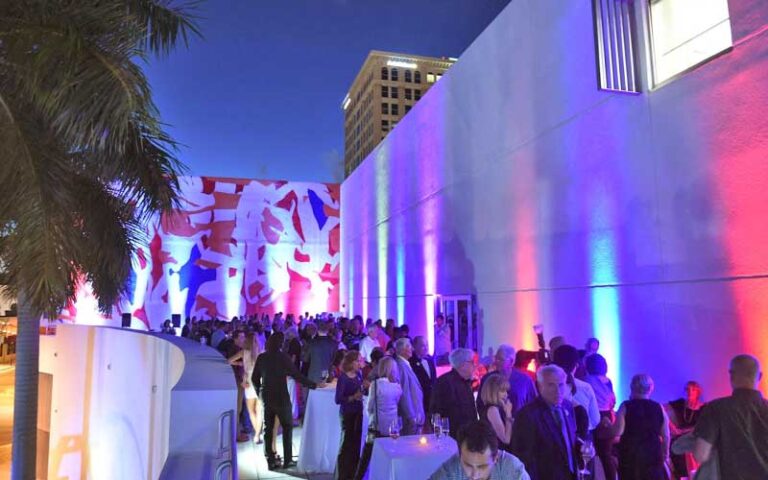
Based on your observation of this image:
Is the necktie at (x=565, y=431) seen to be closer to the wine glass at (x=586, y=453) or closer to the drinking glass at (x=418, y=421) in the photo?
the wine glass at (x=586, y=453)

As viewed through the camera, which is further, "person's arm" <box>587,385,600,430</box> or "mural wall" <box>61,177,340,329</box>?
"mural wall" <box>61,177,340,329</box>

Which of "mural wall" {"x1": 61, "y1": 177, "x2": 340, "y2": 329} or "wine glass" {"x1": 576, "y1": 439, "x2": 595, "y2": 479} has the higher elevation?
"mural wall" {"x1": 61, "y1": 177, "x2": 340, "y2": 329}

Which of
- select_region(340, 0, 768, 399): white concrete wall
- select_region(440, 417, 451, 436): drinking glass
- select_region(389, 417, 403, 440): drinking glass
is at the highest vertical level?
select_region(340, 0, 768, 399): white concrete wall

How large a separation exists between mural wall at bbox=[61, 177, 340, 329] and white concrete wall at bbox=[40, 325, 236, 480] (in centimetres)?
704

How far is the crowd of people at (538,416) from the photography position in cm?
316

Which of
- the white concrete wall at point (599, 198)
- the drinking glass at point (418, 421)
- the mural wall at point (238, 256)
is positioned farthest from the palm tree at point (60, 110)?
the mural wall at point (238, 256)

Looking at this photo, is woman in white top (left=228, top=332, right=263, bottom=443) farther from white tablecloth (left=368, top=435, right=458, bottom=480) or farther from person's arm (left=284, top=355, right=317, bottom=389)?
white tablecloth (left=368, top=435, right=458, bottom=480)

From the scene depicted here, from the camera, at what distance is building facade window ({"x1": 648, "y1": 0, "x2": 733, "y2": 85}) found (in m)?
5.90

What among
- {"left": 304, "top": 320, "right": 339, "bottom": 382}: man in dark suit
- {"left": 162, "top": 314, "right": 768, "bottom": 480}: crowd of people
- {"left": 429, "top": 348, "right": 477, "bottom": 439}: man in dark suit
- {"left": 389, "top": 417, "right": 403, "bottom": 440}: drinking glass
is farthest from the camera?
{"left": 304, "top": 320, "right": 339, "bottom": 382}: man in dark suit

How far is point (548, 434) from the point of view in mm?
3277

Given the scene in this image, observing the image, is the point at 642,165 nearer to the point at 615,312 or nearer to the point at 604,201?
the point at 604,201

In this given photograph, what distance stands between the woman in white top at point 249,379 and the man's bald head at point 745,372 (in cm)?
563

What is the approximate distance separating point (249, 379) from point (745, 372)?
6.20 m

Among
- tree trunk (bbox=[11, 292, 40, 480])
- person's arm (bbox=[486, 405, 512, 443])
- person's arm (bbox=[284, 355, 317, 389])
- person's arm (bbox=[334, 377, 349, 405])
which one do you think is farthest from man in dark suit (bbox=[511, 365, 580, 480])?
tree trunk (bbox=[11, 292, 40, 480])
